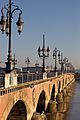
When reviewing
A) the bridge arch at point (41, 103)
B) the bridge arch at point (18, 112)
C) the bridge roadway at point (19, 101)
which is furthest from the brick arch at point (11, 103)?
the bridge arch at point (41, 103)

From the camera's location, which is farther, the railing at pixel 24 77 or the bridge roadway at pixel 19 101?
the railing at pixel 24 77

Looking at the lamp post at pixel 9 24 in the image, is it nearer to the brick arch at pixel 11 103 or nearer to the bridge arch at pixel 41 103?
the brick arch at pixel 11 103

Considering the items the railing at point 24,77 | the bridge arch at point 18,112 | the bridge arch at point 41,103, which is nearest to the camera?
the railing at point 24,77

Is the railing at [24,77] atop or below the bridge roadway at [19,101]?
atop

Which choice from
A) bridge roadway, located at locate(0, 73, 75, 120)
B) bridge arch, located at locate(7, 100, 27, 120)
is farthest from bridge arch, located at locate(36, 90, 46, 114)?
bridge arch, located at locate(7, 100, 27, 120)

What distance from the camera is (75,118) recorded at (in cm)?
3900

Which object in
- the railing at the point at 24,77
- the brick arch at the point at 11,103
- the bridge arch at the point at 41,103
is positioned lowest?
the bridge arch at the point at 41,103

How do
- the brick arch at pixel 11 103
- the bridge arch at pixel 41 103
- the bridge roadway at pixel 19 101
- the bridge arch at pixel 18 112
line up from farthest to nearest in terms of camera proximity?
the bridge arch at pixel 41 103 < the bridge arch at pixel 18 112 < the brick arch at pixel 11 103 < the bridge roadway at pixel 19 101

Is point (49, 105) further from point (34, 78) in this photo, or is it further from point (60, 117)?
point (34, 78)

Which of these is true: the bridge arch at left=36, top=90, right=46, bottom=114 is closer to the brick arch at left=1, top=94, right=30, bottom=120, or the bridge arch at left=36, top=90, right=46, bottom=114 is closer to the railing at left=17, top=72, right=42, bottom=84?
the railing at left=17, top=72, right=42, bottom=84

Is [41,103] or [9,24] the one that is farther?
[41,103]

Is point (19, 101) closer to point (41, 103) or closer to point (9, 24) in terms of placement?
point (9, 24)

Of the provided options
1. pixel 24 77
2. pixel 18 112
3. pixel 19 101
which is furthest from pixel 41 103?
pixel 19 101

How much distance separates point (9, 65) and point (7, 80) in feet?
2.85
